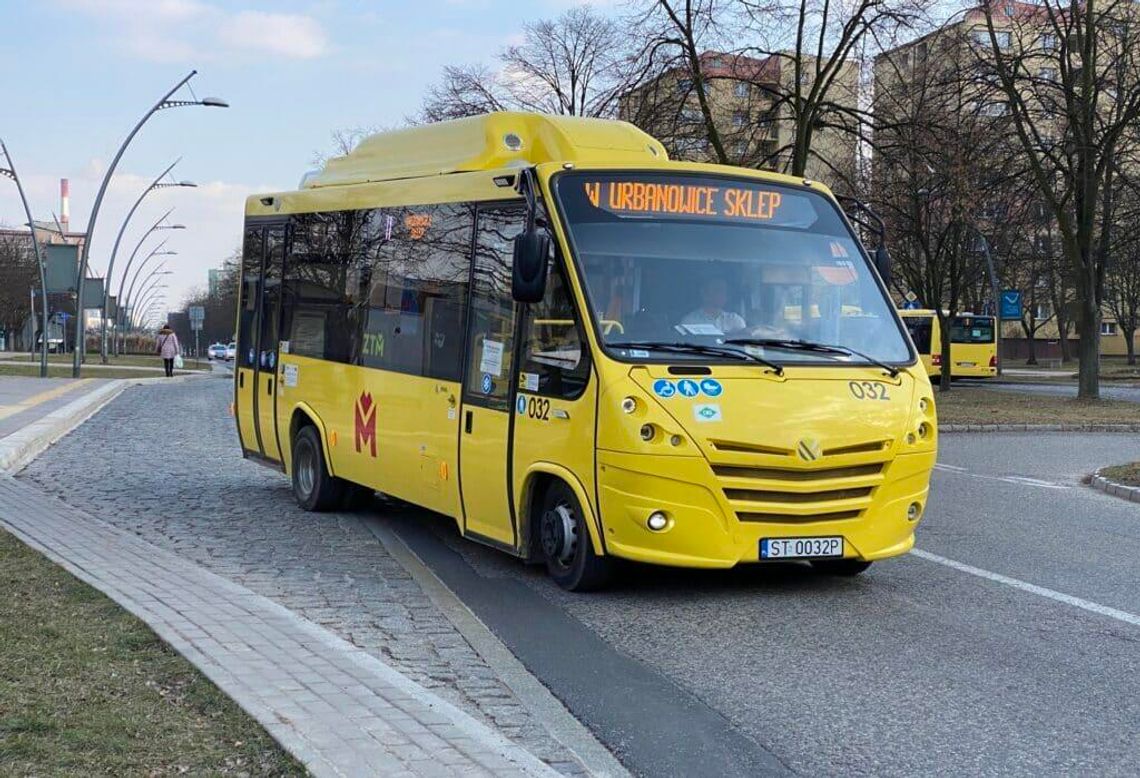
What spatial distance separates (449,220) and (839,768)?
5.75 m

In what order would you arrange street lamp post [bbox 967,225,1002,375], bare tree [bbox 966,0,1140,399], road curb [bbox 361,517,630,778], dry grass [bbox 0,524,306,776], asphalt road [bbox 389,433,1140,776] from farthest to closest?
street lamp post [bbox 967,225,1002,375] < bare tree [bbox 966,0,1140,399] < asphalt road [bbox 389,433,1140,776] < road curb [bbox 361,517,630,778] < dry grass [bbox 0,524,306,776]

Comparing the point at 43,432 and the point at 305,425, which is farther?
the point at 43,432

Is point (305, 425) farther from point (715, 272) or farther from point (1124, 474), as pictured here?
point (1124, 474)

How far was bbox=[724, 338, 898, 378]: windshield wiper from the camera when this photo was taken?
8344 millimetres

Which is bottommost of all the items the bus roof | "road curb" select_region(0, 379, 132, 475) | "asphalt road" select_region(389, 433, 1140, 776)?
"road curb" select_region(0, 379, 132, 475)

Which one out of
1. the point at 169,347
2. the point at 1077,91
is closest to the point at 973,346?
the point at 1077,91

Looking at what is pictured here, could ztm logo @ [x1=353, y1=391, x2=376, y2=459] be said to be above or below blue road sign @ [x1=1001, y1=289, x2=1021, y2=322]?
below

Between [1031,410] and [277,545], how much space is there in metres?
23.9

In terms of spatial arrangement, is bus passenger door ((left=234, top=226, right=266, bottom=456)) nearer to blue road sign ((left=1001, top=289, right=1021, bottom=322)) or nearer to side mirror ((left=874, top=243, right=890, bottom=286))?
side mirror ((left=874, top=243, right=890, bottom=286))

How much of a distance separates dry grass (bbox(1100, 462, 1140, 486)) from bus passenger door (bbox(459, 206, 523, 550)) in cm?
903

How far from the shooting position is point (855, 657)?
6.78 m

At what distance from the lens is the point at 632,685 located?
628 centimetres

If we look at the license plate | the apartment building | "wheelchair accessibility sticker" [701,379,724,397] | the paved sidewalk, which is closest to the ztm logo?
the paved sidewalk

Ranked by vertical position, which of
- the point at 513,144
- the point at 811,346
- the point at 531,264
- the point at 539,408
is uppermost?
the point at 513,144
